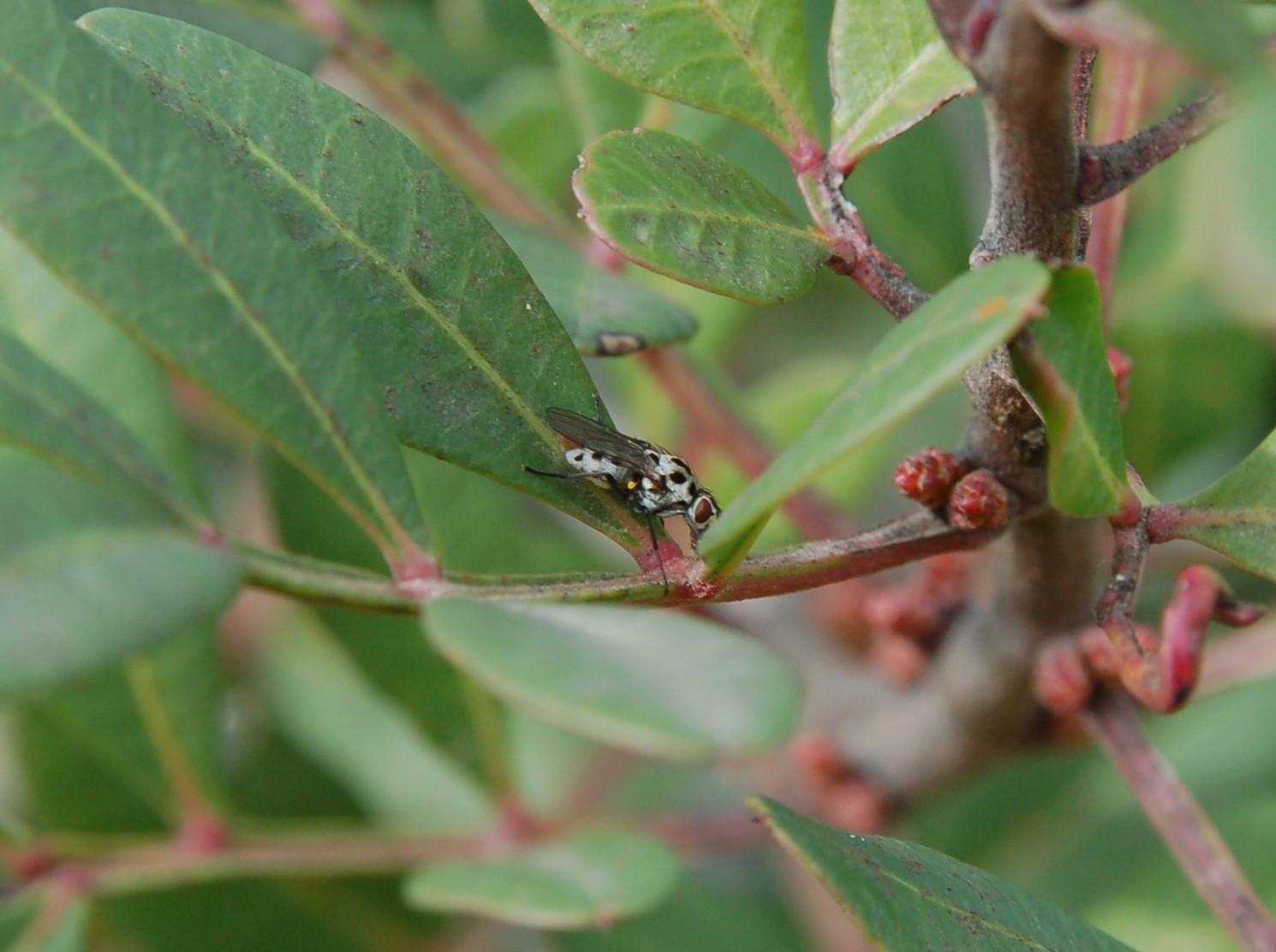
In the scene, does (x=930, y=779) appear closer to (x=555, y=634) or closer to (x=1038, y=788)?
(x=1038, y=788)

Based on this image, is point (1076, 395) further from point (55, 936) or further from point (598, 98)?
point (55, 936)

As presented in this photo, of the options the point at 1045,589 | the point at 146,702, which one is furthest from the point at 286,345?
the point at 146,702

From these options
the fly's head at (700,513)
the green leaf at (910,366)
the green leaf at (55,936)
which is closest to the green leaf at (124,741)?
the green leaf at (55,936)

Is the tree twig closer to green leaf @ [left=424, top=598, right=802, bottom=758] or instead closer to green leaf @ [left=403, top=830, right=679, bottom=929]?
green leaf @ [left=424, top=598, right=802, bottom=758]

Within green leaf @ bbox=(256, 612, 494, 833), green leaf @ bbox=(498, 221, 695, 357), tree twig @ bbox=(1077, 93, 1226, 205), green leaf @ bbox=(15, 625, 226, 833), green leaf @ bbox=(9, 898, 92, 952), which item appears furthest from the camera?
green leaf @ bbox=(256, 612, 494, 833)

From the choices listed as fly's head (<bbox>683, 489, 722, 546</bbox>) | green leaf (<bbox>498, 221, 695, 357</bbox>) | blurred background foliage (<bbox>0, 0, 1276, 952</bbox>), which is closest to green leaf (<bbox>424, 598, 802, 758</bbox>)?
green leaf (<bbox>498, 221, 695, 357</bbox>)
